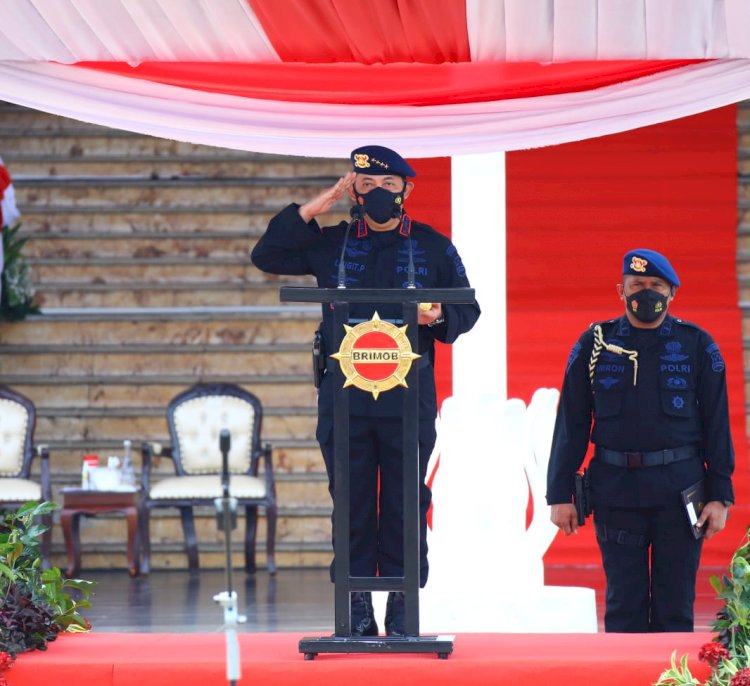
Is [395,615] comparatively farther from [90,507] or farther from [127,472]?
[127,472]

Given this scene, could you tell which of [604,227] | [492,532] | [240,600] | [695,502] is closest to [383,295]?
[695,502]

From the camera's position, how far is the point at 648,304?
3.70m

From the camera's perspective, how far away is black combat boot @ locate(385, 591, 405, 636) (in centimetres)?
332

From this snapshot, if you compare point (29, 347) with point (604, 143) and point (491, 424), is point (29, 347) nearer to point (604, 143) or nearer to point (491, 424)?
point (604, 143)

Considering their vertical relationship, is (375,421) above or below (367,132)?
below

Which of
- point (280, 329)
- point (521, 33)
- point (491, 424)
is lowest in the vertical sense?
point (491, 424)

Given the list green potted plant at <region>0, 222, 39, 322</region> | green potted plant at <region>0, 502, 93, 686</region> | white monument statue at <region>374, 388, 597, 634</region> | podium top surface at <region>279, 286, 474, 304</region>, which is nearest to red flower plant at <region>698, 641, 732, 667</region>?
podium top surface at <region>279, 286, 474, 304</region>

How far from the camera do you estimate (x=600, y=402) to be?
3.79 m

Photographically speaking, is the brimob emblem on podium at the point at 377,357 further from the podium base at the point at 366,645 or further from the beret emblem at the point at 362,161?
the podium base at the point at 366,645

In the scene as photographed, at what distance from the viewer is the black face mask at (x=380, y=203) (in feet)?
10.9

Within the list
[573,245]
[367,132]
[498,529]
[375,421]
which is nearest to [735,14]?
[367,132]

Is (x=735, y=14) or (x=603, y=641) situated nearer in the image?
(x=603, y=641)

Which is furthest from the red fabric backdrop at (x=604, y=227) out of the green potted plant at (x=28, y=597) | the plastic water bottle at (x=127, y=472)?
the green potted plant at (x=28, y=597)

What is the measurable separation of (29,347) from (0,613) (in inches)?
194
